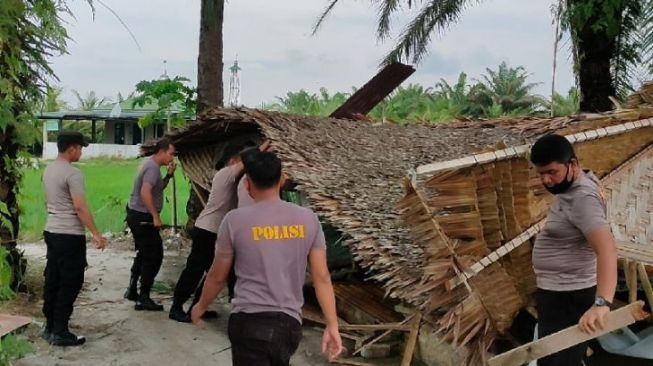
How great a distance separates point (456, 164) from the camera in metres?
4.67

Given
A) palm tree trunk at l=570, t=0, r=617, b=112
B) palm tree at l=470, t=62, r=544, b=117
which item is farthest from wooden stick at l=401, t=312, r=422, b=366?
palm tree at l=470, t=62, r=544, b=117

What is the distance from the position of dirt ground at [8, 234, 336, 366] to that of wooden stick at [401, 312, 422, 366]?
0.71 metres

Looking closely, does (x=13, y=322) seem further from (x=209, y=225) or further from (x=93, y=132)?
(x=93, y=132)

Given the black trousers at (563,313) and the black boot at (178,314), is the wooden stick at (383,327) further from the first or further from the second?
the black trousers at (563,313)

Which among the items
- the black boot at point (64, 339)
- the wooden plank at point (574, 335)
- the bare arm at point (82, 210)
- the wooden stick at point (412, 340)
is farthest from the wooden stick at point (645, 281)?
the black boot at point (64, 339)

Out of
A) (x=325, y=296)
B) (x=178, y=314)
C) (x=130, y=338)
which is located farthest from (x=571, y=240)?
(x=178, y=314)

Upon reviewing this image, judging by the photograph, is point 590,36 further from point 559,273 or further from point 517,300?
point 559,273

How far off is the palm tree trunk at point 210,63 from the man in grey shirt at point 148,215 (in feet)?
13.0

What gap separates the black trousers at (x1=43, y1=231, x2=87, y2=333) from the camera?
593cm

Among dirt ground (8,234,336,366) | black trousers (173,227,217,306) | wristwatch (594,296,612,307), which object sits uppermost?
wristwatch (594,296,612,307)

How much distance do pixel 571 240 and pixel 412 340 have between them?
7.75 feet

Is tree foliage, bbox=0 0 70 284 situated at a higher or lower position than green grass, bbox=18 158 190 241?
higher

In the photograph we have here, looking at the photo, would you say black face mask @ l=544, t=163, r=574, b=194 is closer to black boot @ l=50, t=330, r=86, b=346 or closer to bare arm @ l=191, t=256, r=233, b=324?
bare arm @ l=191, t=256, r=233, b=324

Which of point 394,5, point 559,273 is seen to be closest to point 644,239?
point 559,273
